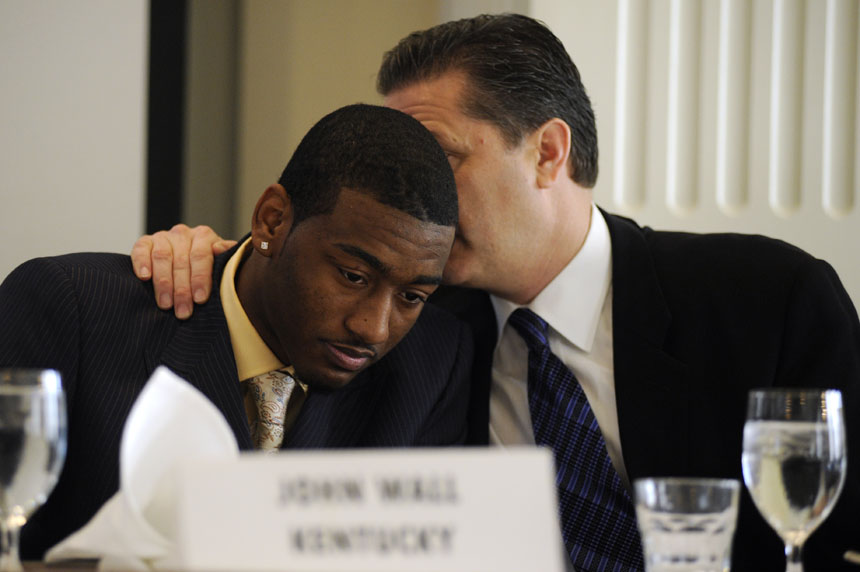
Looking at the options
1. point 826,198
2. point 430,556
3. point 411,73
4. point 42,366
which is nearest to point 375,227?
point 42,366

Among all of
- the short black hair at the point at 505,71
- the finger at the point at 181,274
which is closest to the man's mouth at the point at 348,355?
the finger at the point at 181,274

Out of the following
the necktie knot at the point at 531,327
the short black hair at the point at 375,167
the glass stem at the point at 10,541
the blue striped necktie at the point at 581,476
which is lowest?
the blue striped necktie at the point at 581,476

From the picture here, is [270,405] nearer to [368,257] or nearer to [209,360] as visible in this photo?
[209,360]

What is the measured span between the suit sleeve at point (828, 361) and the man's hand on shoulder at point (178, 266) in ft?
2.70

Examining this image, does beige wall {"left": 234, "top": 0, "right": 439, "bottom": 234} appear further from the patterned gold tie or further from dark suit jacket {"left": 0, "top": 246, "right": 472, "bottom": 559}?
the patterned gold tie

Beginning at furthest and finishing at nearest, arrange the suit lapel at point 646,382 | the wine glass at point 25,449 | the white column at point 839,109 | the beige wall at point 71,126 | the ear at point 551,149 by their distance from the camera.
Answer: the beige wall at point 71,126 < the white column at point 839,109 < the ear at point 551,149 < the suit lapel at point 646,382 < the wine glass at point 25,449

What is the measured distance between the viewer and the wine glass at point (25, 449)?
0.73 meters

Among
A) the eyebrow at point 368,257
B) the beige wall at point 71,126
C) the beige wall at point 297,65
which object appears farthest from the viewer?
the beige wall at point 297,65

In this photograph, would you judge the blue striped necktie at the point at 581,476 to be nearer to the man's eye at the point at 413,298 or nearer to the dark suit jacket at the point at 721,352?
the dark suit jacket at the point at 721,352

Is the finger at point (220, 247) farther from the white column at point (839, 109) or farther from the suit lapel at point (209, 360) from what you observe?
the white column at point (839, 109)

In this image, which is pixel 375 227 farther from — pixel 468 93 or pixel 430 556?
pixel 430 556

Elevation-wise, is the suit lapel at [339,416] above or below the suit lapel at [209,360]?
below

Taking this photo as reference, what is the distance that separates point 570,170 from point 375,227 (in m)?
0.63

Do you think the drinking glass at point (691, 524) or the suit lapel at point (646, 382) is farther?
the suit lapel at point (646, 382)
